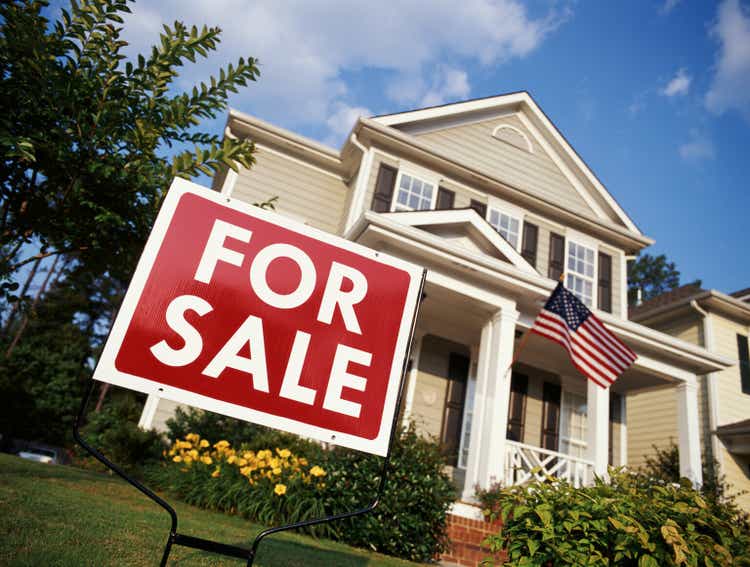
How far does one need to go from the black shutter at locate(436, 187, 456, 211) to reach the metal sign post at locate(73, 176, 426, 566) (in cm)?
1107

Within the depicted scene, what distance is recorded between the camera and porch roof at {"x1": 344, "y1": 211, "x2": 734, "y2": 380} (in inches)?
360

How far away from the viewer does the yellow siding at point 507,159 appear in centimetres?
1371

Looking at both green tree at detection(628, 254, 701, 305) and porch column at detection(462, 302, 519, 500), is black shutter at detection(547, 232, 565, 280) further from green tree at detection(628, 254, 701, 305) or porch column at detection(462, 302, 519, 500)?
green tree at detection(628, 254, 701, 305)

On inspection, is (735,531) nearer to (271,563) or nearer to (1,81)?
(271,563)

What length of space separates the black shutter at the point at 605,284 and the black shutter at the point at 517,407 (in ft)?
10.7

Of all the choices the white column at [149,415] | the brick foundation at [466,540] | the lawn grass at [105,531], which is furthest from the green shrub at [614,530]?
the white column at [149,415]

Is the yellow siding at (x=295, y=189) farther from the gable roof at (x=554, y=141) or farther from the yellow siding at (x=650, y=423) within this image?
the yellow siding at (x=650, y=423)

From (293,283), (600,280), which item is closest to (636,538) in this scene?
(293,283)

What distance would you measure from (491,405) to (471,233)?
385 cm

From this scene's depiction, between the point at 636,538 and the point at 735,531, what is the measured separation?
620 mm

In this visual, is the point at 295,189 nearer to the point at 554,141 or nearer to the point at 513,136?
the point at 513,136

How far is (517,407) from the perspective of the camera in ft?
41.1

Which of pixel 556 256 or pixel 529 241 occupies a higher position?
pixel 529 241

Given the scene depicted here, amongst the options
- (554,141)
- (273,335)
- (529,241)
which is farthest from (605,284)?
(273,335)
